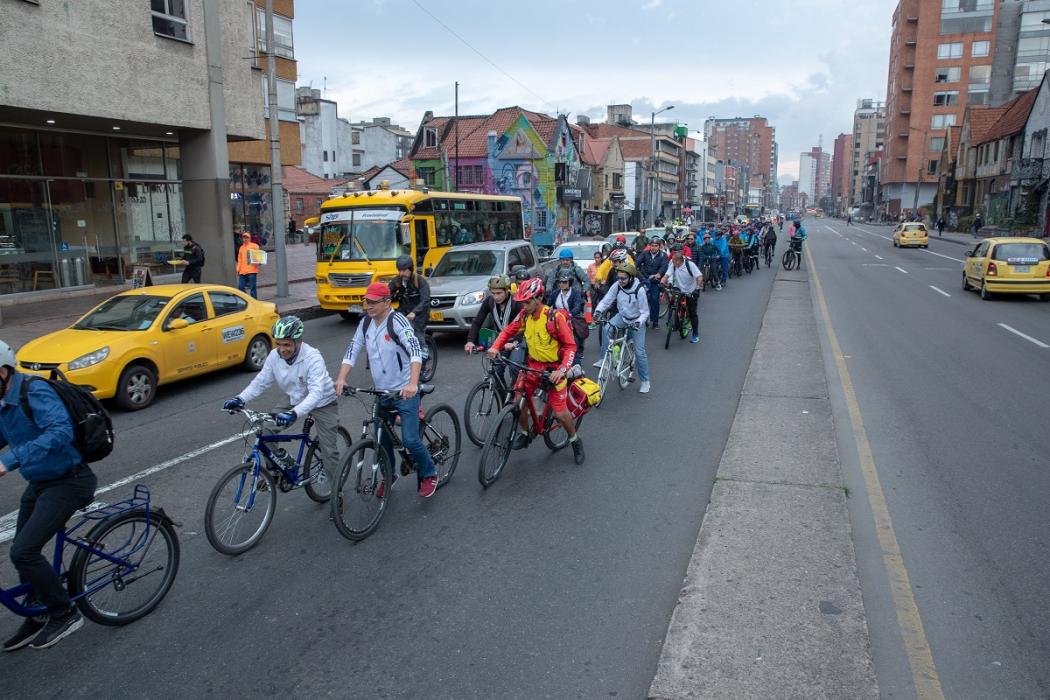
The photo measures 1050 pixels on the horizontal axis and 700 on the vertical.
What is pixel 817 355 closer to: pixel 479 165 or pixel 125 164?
pixel 125 164

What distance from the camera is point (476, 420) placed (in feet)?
24.3

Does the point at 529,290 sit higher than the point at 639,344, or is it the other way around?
the point at 529,290

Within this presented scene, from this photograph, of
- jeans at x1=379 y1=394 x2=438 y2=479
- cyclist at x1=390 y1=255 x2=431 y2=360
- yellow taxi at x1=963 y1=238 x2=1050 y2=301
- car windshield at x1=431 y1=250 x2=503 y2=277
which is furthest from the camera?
yellow taxi at x1=963 y1=238 x2=1050 y2=301

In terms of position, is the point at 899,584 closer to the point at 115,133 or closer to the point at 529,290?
the point at 529,290

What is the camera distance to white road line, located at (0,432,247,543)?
559cm

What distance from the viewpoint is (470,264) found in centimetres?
1430

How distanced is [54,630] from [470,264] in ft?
35.6

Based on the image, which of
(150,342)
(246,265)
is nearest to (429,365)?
(150,342)

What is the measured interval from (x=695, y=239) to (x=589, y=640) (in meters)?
20.4

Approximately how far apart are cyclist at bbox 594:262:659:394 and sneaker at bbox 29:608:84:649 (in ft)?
22.5

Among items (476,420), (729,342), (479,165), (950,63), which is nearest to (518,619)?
(476,420)

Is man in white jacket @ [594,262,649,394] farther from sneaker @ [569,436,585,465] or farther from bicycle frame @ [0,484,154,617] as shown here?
bicycle frame @ [0,484,154,617]

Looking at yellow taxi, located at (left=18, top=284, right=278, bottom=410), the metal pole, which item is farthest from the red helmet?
the metal pole

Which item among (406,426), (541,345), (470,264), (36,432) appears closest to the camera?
(36,432)
